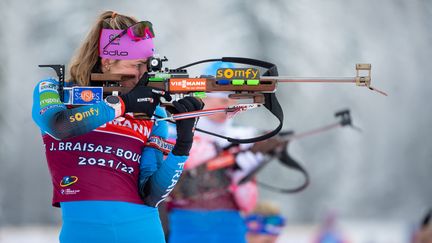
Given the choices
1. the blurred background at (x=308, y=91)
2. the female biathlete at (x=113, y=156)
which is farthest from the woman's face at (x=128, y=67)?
the blurred background at (x=308, y=91)

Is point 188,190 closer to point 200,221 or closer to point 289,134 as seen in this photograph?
point 200,221

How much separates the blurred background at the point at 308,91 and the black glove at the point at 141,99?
4.03 meters

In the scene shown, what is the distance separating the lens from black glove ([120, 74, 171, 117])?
3.59 meters

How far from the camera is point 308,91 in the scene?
830cm

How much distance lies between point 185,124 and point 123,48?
388 mm

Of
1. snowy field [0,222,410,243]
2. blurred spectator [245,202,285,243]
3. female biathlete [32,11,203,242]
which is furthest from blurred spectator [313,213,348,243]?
female biathlete [32,11,203,242]

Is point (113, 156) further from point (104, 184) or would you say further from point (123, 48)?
point (123, 48)

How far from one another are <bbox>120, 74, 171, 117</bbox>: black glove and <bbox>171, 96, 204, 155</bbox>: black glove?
9 cm

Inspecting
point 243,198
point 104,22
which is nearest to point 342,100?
point 243,198

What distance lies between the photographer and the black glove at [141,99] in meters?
3.59

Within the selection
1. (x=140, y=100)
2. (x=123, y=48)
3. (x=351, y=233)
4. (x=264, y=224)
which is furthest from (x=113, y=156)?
(x=351, y=233)

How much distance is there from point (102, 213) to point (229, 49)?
4381 mm

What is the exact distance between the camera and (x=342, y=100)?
8.43 metres

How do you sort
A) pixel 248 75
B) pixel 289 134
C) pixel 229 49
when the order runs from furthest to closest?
pixel 229 49 → pixel 289 134 → pixel 248 75
